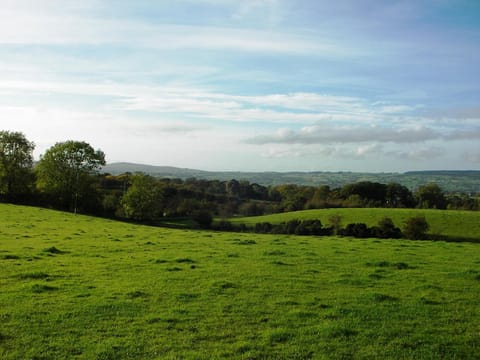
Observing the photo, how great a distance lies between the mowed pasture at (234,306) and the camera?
9.41 m

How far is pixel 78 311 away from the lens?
1167 centimetres

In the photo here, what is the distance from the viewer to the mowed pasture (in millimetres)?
9414

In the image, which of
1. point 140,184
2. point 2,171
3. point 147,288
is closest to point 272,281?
point 147,288

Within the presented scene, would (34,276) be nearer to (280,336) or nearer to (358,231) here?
(280,336)

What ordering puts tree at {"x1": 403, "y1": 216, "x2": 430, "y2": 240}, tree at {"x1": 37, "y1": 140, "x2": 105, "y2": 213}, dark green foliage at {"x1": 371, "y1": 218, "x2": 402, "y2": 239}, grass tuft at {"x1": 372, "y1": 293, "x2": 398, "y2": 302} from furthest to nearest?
tree at {"x1": 37, "y1": 140, "x2": 105, "y2": 213} → tree at {"x1": 403, "y1": 216, "x2": 430, "y2": 240} → dark green foliage at {"x1": 371, "y1": 218, "x2": 402, "y2": 239} → grass tuft at {"x1": 372, "y1": 293, "x2": 398, "y2": 302}

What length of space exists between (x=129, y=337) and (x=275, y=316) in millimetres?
3859

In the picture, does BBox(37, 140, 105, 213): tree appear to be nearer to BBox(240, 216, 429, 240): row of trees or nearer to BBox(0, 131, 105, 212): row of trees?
BBox(0, 131, 105, 212): row of trees

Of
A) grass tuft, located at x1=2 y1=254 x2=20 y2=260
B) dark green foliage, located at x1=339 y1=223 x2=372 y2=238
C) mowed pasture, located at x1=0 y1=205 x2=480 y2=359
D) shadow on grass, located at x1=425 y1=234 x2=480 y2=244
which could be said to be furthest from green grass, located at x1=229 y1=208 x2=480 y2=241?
grass tuft, located at x1=2 y1=254 x2=20 y2=260

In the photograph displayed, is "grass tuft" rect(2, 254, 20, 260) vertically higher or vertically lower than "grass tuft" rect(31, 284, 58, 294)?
lower

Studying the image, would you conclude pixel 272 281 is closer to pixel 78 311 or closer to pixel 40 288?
pixel 78 311

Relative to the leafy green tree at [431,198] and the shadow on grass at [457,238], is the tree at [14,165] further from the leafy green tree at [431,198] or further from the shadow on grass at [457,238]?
the leafy green tree at [431,198]

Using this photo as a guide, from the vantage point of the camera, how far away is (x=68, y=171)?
63.8 metres

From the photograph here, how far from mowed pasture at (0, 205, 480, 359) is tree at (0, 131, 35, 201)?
4823cm

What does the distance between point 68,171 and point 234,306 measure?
5767 cm
